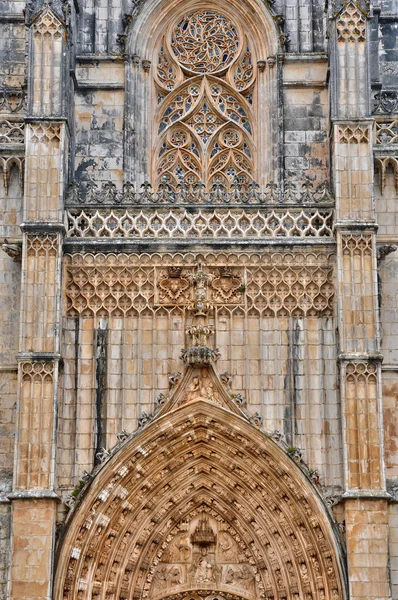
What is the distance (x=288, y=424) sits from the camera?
2058 cm

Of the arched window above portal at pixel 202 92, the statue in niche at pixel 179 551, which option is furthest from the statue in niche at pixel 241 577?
the arched window above portal at pixel 202 92

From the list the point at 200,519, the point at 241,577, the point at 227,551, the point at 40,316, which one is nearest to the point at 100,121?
the point at 40,316

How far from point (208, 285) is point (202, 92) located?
4.72 m

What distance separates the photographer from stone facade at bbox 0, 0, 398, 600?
65.6 feet

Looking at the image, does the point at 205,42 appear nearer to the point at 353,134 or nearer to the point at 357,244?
the point at 353,134

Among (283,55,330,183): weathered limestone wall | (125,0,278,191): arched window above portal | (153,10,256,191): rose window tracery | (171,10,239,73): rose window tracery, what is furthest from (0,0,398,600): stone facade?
(171,10,239,73): rose window tracery

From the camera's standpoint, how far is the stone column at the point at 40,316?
64.0 feet

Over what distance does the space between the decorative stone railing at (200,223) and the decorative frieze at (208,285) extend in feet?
1.39

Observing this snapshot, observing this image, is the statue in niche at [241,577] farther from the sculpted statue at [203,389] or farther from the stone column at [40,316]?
the stone column at [40,316]

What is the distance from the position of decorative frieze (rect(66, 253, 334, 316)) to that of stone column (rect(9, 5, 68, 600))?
62 centimetres

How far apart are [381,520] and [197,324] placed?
4.39 metres

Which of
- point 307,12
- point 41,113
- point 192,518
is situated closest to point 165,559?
point 192,518

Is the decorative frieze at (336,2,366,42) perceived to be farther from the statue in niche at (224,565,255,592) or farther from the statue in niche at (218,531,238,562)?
the statue in niche at (224,565,255,592)

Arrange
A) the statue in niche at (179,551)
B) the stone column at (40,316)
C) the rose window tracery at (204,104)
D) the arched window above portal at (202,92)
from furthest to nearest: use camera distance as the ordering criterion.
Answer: the rose window tracery at (204,104) < the arched window above portal at (202,92) < the statue in niche at (179,551) < the stone column at (40,316)
